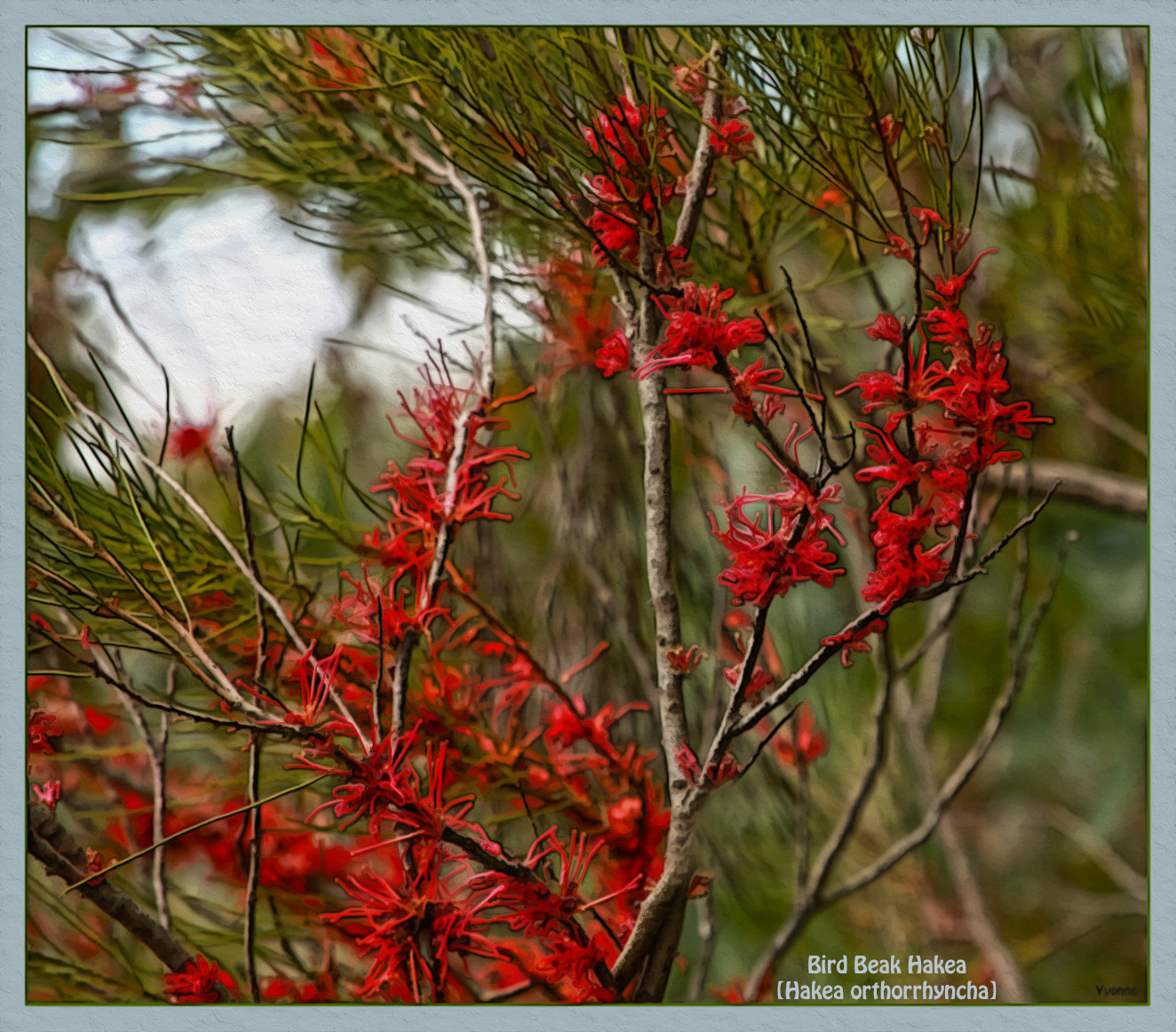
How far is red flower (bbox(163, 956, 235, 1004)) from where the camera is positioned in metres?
0.51

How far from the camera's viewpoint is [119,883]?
20.7 inches

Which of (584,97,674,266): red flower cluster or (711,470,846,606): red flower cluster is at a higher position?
(584,97,674,266): red flower cluster

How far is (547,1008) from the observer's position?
0.51 m

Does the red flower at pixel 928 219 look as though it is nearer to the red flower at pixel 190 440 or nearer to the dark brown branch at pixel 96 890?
the red flower at pixel 190 440

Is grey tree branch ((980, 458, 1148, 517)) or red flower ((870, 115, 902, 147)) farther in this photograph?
grey tree branch ((980, 458, 1148, 517))

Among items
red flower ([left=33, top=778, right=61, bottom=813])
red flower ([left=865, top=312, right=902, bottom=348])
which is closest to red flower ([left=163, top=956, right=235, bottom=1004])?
red flower ([left=33, top=778, right=61, bottom=813])

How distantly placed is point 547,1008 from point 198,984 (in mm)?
195

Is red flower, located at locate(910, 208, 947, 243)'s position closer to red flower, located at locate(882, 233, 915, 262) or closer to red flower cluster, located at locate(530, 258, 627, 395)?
red flower, located at locate(882, 233, 915, 262)

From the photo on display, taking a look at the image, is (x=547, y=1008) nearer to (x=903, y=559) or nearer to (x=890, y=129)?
(x=903, y=559)

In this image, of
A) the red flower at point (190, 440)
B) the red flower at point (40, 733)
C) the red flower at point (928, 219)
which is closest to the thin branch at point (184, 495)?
the red flower at point (190, 440)

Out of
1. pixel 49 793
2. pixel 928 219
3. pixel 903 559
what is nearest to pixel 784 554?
pixel 903 559

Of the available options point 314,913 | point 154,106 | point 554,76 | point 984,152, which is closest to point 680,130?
point 554,76
